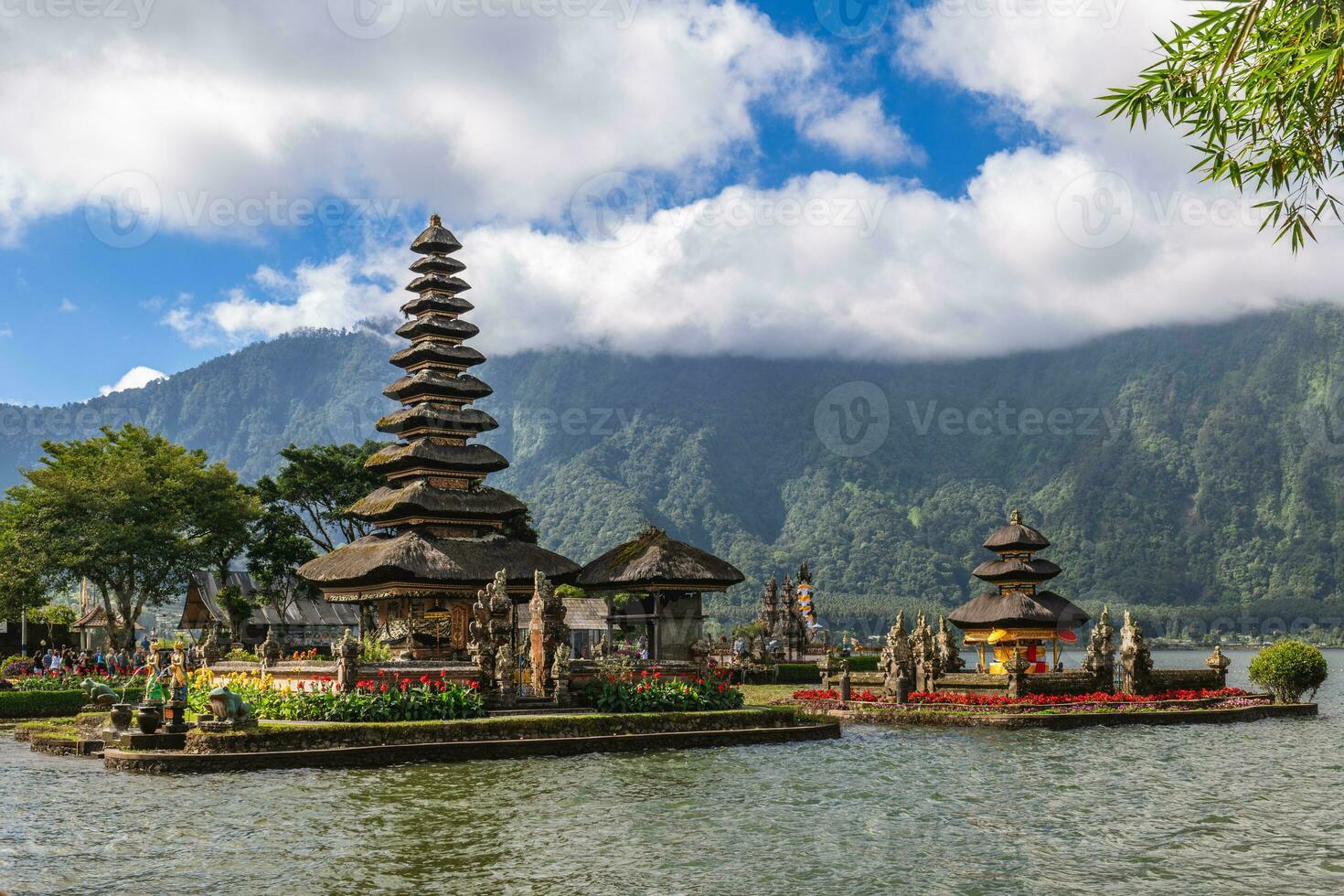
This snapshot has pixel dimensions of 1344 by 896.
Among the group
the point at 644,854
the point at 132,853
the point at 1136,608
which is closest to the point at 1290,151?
the point at 644,854

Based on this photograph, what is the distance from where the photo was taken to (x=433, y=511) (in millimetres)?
39844

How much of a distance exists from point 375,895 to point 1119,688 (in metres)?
32.7

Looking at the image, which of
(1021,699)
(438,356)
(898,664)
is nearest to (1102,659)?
(1021,699)

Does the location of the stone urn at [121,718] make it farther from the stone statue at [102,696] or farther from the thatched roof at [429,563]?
the thatched roof at [429,563]

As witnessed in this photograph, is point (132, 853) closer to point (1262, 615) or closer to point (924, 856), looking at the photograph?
point (924, 856)

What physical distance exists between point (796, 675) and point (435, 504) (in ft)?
66.7

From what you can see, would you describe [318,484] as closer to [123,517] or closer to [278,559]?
[278,559]

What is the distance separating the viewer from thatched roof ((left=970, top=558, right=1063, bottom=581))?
4591 centimetres

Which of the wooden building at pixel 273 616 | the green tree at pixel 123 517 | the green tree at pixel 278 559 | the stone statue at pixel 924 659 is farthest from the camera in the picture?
the green tree at pixel 278 559

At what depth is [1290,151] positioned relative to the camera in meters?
9.56

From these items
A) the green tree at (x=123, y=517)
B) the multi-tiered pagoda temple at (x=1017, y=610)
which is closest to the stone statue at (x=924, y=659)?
the multi-tiered pagoda temple at (x=1017, y=610)

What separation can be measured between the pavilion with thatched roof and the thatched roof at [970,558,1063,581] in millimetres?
14054

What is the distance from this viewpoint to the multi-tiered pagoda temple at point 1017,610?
145 ft

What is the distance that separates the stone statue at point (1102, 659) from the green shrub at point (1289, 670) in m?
4.68
